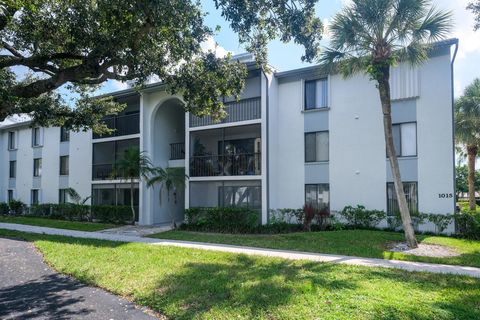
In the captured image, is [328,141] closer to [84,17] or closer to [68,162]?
[84,17]

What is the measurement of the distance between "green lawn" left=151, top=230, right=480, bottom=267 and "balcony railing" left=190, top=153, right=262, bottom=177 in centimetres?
453

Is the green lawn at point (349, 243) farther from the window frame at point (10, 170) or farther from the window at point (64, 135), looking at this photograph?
the window frame at point (10, 170)

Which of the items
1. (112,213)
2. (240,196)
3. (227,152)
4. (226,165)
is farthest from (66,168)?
(240,196)

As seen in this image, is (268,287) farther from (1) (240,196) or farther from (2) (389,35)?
(1) (240,196)

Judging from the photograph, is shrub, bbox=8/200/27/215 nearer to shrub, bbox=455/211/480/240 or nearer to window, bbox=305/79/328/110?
window, bbox=305/79/328/110

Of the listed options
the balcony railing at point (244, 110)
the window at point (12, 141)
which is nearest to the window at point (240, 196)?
the balcony railing at point (244, 110)

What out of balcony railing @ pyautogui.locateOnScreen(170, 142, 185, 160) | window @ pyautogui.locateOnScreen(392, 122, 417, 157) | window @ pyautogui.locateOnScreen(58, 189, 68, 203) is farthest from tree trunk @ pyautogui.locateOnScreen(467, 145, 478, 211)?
window @ pyautogui.locateOnScreen(58, 189, 68, 203)

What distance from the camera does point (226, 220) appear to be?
17.1 metres

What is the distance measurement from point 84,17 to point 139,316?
8098 millimetres

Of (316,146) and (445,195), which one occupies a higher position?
(316,146)

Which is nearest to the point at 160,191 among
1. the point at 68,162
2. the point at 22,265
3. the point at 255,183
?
the point at 255,183

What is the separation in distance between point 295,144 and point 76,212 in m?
15.2

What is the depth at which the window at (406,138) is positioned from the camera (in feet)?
51.5

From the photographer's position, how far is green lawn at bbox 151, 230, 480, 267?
1059cm
